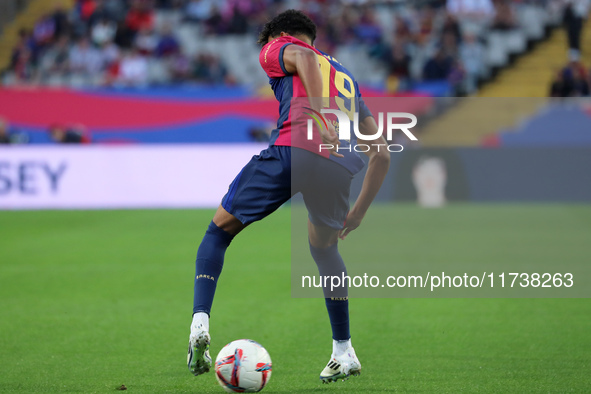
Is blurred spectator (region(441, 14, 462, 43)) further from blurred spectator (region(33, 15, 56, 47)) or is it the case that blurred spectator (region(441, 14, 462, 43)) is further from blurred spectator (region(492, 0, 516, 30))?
blurred spectator (region(33, 15, 56, 47))

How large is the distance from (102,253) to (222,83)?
31.7 ft

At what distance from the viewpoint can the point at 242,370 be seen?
4.10m

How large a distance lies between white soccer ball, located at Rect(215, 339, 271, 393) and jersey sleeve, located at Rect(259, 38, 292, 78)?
58.6 inches

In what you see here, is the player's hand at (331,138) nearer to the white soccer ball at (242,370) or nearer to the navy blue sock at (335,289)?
the navy blue sock at (335,289)

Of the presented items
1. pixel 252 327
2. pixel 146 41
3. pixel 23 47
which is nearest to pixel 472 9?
pixel 146 41

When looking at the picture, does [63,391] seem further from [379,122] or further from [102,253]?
[102,253]

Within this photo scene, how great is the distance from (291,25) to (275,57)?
291 mm

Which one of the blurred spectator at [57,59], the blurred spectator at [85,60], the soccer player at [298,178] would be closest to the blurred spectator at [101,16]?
the blurred spectator at [57,59]

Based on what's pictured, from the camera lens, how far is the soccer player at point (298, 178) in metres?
4.22

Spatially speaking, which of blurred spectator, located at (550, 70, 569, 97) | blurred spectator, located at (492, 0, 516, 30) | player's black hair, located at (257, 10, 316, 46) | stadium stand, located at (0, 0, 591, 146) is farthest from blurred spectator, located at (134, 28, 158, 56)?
player's black hair, located at (257, 10, 316, 46)

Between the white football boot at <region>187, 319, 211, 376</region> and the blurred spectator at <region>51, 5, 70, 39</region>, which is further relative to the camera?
the blurred spectator at <region>51, 5, 70, 39</region>

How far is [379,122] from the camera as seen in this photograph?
496cm

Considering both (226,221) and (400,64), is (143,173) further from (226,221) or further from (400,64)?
(226,221)

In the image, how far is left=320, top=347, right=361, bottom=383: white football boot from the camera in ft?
14.3
